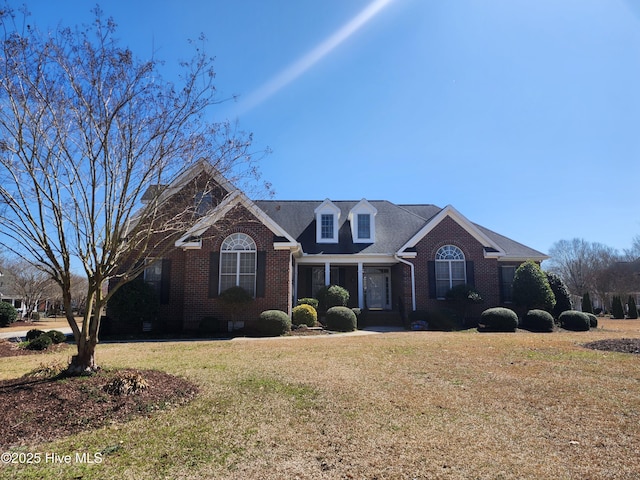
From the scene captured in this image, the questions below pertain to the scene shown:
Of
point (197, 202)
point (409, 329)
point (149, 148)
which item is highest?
point (149, 148)

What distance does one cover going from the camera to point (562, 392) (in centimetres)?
638

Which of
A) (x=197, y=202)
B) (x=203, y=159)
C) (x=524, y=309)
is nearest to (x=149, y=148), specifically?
(x=203, y=159)

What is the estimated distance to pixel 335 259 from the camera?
20734 millimetres

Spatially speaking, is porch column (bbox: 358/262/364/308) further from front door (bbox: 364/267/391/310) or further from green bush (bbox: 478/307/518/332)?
green bush (bbox: 478/307/518/332)

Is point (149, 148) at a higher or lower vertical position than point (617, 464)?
higher

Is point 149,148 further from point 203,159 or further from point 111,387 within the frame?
point 111,387

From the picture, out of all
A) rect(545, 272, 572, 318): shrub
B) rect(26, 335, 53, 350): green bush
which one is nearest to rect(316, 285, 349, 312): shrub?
rect(545, 272, 572, 318): shrub

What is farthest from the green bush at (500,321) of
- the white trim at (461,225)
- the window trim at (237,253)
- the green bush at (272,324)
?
the window trim at (237,253)

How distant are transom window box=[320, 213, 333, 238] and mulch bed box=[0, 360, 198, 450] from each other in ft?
51.0

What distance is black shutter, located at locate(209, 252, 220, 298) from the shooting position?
16975 mm

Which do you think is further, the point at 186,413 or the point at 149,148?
the point at 149,148

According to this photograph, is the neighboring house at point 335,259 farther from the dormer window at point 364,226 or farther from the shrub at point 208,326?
the shrub at point 208,326

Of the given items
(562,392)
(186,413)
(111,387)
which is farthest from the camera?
(562,392)

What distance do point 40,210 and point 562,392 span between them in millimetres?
8486
